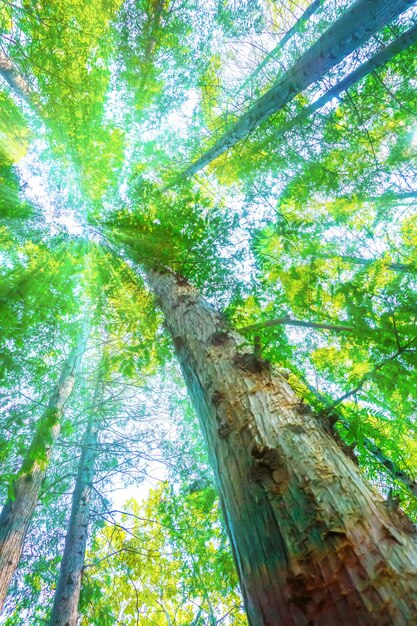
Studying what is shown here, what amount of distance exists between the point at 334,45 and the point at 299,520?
4.85m

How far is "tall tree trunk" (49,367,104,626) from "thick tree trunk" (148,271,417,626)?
4352 mm

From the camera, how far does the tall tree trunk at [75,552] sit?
552cm

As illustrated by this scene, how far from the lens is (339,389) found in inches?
243

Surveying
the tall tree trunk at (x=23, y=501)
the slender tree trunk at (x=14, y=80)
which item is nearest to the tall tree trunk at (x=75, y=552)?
the tall tree trunk at (x=23, y=501)

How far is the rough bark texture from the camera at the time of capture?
3258 millimetres

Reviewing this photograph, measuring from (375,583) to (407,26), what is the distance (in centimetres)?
682

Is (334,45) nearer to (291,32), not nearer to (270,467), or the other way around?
(291,32)

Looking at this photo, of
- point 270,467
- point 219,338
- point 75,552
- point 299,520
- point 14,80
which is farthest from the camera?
point 14,80

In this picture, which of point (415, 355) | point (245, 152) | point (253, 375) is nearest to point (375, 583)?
point (253, 375)

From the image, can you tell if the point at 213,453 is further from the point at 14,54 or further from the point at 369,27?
the point at 14,54

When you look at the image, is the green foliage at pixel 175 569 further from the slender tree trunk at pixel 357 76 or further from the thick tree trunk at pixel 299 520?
the slender tree trunk at pixel 357 76

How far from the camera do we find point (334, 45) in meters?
3.63

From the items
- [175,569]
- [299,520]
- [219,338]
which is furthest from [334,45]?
[175,569]

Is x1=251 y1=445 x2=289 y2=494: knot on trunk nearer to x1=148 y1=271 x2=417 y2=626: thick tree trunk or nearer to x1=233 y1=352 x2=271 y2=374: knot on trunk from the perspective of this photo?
x1=148 y1=271 x2=417 y2=626: thick tree trunk
